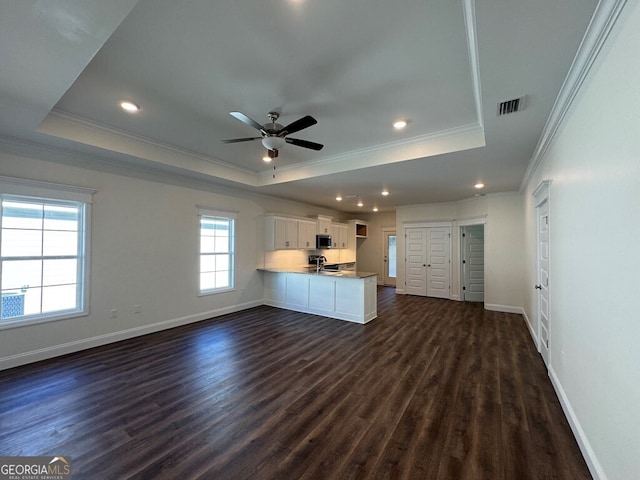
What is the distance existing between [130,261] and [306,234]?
430cm

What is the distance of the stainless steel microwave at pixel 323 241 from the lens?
26.6 ft

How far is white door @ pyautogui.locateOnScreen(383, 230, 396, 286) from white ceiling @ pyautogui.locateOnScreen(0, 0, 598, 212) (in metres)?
5.91

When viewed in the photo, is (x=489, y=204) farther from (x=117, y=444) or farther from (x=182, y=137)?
(x=117, y=444)

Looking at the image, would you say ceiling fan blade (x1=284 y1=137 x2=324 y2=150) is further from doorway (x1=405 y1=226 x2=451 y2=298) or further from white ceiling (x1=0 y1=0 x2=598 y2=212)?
doorway (x1=405 y1=226 x2=451 y2=298)

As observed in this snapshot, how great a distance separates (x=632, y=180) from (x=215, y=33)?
2740mm

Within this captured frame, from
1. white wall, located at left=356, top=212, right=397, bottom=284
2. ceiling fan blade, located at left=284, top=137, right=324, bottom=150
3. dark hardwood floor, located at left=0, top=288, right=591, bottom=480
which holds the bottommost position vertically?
dark hardwood floor, located at left=0, top=288, right=591, bottom=480

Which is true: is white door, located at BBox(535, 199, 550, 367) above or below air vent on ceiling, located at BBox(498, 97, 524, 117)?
below

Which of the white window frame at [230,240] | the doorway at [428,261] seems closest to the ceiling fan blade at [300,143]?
the white window frame at [230,240]

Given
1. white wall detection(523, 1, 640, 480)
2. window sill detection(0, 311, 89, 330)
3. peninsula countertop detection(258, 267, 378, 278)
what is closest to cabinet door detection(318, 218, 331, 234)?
peninsula countertop detection(258, 267, 378, 278)

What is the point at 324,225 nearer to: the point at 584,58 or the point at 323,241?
the point at 323,241

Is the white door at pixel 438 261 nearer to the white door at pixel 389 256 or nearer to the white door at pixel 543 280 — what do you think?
the white door at pixel 389 256

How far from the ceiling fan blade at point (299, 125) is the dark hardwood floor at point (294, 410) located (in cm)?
274

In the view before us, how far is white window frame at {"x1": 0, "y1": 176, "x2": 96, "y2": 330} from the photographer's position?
3350 mm

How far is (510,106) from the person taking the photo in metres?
2.54
